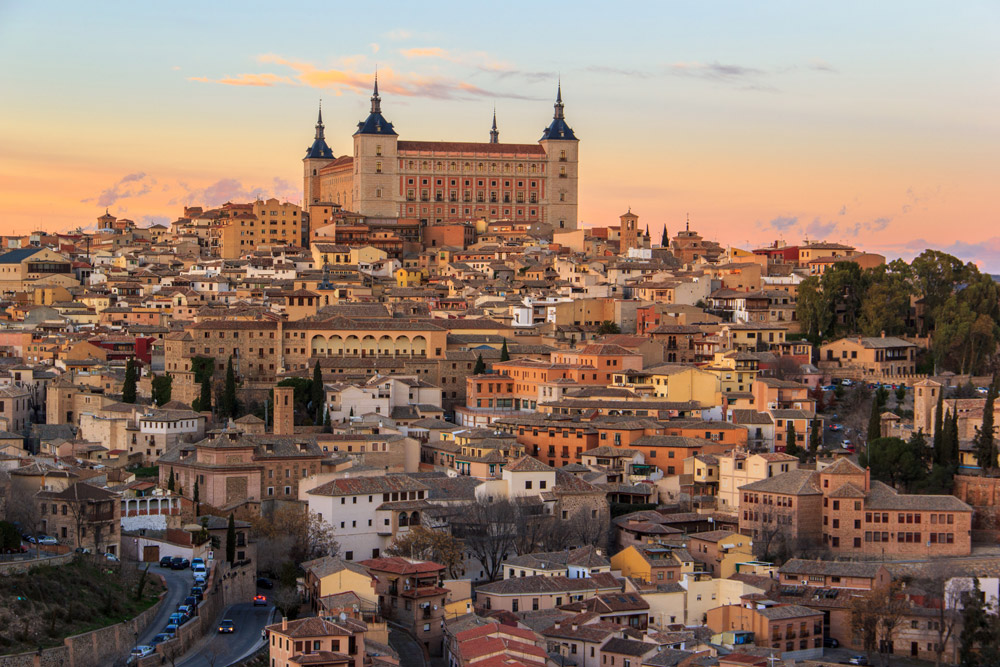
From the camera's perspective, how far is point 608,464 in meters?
41.0

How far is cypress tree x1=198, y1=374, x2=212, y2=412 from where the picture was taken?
45.2 meters

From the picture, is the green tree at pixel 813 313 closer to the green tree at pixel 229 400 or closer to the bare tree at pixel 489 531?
the green tree at pixel 229 400

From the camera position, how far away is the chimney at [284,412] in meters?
42.4

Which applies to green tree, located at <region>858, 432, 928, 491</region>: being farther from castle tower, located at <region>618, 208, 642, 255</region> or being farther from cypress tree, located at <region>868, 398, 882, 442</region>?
castle tower, located at <region>618, 208, 642, 255</region>

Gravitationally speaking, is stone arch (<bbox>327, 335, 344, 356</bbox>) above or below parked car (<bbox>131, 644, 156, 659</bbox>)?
above

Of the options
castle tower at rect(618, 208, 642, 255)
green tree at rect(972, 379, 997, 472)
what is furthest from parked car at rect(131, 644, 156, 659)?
castle tower at rect(618, 208, 642, 255)

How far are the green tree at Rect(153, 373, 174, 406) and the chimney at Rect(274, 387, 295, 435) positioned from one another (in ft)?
17.3

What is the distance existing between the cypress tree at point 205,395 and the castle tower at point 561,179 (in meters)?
39.3

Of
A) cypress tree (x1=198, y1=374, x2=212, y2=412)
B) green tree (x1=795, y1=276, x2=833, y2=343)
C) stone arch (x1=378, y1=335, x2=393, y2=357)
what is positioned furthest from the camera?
green tree (x1=795, y1=276, x2=833, y2=343)

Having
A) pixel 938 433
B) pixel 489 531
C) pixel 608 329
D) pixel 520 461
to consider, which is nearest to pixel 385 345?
pixel 608 329

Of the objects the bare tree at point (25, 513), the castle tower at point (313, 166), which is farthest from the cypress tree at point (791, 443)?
the castle tower at point (313, 166)

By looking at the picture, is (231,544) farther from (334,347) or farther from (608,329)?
(608,329)

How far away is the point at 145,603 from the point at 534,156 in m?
57.1

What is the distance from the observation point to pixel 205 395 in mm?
45719
